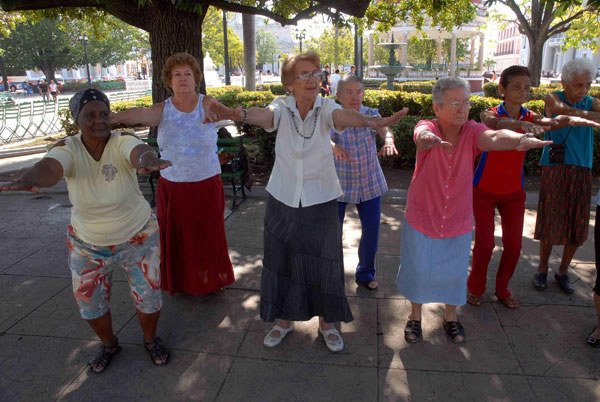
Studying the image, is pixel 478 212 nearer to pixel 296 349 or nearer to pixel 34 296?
pixel 296 349

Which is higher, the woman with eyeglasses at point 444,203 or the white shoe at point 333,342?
the woman with eyeglasses at point 444,203

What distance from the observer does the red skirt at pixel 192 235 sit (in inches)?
146

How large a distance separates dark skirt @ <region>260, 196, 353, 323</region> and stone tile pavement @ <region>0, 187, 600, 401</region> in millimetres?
315

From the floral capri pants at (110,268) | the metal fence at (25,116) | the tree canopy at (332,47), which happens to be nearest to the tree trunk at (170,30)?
the floral capri pants at (110,268)

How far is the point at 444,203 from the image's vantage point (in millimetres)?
3037

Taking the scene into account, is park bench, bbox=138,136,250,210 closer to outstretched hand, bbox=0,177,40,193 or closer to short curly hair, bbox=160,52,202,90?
short curly hair, bbox=160,52,202,90

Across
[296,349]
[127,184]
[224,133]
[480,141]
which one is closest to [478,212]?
[480,141]

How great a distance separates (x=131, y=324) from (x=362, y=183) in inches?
86.0

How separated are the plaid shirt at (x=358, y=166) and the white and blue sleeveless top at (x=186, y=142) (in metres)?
1.06

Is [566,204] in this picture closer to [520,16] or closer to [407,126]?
[407,126]

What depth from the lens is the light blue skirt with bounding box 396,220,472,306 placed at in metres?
3.15

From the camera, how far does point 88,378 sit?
3027mm

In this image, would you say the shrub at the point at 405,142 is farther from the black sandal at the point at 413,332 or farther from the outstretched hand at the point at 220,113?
the outstretched hand at the point at 220,113

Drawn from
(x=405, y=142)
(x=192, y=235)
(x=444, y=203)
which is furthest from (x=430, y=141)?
(x=405, y=142)
